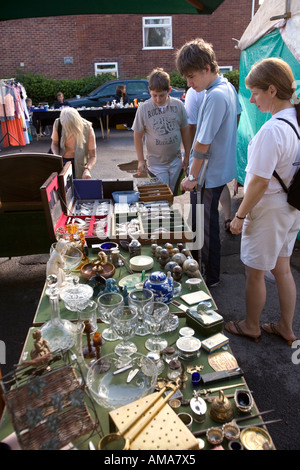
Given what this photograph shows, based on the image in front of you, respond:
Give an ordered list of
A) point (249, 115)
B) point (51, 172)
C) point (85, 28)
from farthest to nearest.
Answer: point (85, 28) → point (249, 115) → point (51, 172)

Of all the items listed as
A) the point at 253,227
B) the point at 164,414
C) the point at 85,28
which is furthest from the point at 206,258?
the point at 85,28

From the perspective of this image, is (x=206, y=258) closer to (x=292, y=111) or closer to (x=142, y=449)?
(x=292, y=111)

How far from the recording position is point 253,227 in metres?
2.37

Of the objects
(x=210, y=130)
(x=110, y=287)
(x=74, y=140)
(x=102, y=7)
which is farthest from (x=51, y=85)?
(x=110, y=287)

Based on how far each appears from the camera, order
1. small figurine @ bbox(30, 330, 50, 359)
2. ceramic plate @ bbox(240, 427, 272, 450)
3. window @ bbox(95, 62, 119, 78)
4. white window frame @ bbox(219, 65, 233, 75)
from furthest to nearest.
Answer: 1. white window frame @ bbox(219, 65, 233, 75)
2. window @ bbox(95, 62, 119, 78)
3. small figurine @ bbox(30, 330, 50, 359)
4. ceramic plate @ bbox(240, 427, 272, 450)

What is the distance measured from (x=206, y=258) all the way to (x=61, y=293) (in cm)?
174

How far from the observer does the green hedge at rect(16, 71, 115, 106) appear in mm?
14289

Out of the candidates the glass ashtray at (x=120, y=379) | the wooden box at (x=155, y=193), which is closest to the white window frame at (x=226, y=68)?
the wooden box at (x=155, y=193)

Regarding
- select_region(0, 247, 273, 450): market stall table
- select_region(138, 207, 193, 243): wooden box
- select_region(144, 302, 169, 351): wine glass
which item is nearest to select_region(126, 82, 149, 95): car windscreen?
select_region(138, 207, 193, 243): wooden box

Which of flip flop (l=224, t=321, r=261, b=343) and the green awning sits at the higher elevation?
the green awning

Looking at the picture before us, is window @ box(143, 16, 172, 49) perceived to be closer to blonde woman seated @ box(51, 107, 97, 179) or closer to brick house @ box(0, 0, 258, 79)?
brick house @ box(0, 0, 258, 79)

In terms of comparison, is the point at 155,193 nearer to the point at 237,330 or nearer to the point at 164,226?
the point at 164,226

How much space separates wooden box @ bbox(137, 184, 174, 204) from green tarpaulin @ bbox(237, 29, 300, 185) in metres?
1.67

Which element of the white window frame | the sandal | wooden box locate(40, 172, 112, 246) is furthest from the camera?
the white window frame
